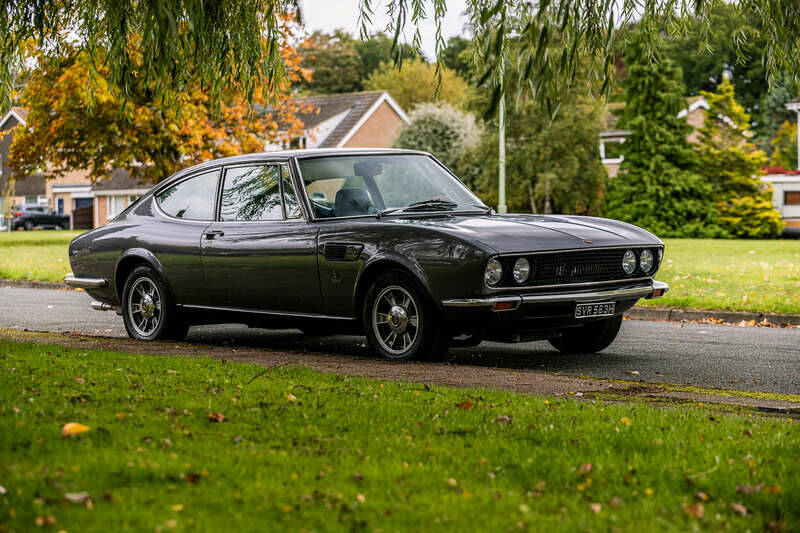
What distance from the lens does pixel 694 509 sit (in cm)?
415

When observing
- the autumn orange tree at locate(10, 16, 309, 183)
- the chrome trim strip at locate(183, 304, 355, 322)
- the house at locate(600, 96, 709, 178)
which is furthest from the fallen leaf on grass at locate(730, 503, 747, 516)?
the house at locate(600, 96, 709, 178)

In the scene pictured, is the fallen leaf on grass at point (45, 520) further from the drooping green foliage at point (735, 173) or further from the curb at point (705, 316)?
the drooping green foliage at point (735, 173)

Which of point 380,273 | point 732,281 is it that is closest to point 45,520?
point 380,273

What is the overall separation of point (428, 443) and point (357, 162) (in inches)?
187

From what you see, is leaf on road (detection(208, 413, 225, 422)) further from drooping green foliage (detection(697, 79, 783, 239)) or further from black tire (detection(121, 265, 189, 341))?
drooping green foliage (detection(697, 79, 783, 239))

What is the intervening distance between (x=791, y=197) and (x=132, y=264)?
4068 centimetres

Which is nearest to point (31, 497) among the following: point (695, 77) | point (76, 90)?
point (76, 90)

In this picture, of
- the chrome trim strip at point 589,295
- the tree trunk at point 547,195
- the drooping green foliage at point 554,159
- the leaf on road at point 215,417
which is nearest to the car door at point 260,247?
the chrome trim strip at point 589,295

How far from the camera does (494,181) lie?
164ft

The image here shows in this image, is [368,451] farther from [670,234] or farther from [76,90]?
[670,234]

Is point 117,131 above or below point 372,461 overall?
above

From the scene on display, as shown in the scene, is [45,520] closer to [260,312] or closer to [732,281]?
[260,312]

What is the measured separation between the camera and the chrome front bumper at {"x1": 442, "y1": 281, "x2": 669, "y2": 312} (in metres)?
8.10

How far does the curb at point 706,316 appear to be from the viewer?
1347 centimetres
